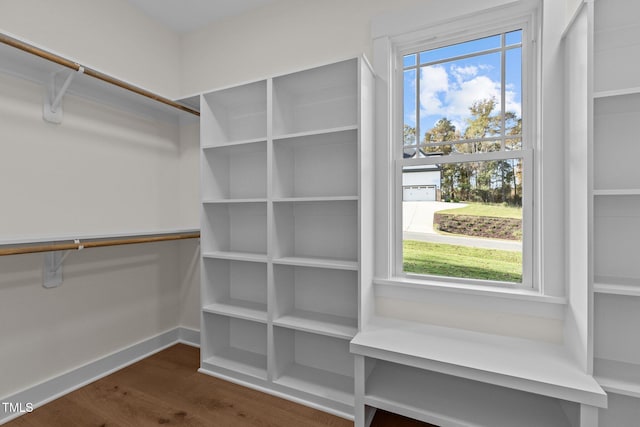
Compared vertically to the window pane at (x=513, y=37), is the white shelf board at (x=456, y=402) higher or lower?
lower

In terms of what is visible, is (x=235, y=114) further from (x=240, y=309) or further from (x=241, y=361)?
(x=241, y=361)

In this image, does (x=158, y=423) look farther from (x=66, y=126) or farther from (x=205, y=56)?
(x=205, y=56)

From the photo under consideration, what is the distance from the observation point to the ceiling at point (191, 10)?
Answer: 2.27m

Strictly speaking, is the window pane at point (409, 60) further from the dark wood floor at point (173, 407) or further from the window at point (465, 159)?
the dark wood floor at point (173, 407)

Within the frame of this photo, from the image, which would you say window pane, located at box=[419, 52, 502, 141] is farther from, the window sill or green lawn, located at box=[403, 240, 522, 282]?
the window sill

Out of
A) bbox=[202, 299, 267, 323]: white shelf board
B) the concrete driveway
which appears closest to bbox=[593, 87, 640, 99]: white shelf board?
the concrete driveway

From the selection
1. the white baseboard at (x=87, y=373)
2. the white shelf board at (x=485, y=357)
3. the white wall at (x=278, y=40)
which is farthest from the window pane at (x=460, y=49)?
the white baseboard at (x=87, y=373)

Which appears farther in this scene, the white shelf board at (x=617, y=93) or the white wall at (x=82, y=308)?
the white wall at (x=82, y=308)

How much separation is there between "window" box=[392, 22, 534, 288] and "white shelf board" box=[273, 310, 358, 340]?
0.49 meters

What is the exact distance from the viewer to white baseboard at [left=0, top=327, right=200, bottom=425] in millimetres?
1678

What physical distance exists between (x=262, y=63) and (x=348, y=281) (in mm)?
1777

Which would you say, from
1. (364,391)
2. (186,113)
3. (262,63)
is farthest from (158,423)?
(262,63)

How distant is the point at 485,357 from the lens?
1398mm

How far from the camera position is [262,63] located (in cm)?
230
